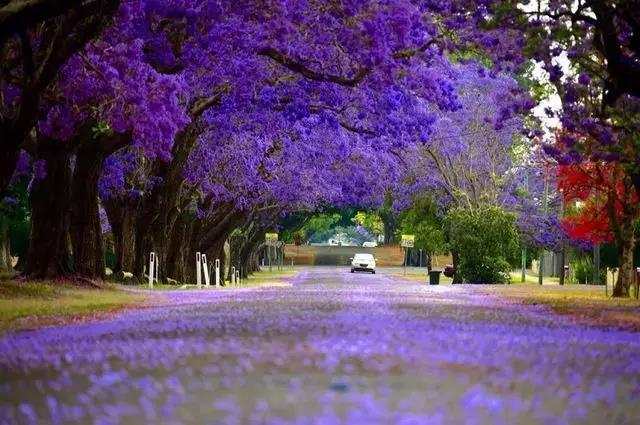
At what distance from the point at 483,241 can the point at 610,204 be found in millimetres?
16001

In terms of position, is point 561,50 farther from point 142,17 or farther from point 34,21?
point 34,21

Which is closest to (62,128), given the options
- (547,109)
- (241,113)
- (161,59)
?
(161,59)

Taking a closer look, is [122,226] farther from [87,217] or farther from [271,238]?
[271,238]

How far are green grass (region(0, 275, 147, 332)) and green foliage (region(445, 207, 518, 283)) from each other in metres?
24.1

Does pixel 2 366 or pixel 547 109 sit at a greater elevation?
pixel 547 109

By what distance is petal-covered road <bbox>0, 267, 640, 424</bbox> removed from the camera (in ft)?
28.8

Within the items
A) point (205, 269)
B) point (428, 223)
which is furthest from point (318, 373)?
point (428, 223)

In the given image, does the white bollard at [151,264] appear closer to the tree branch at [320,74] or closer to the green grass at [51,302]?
the green grass at [51,302]

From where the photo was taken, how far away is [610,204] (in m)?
40.3

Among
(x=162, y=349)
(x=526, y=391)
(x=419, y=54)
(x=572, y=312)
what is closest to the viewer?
(x=526, y=391)

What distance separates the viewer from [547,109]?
99.1ft

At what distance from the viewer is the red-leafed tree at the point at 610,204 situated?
130 feet

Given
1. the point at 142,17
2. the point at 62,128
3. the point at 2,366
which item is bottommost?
the point at 2,366

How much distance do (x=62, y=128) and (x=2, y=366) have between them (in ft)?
60.1
